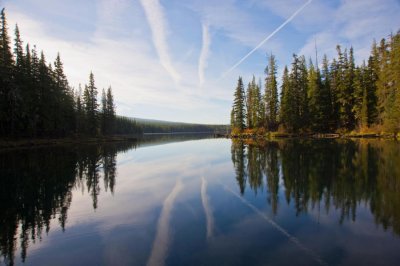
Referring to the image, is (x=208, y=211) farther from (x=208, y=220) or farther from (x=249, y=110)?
(x=249, y=110)

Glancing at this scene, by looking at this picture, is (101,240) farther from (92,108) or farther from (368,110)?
(92,108)

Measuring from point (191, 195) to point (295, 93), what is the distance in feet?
208

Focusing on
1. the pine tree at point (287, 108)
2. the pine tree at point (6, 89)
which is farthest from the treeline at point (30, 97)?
the pine tree at point (287, 108)

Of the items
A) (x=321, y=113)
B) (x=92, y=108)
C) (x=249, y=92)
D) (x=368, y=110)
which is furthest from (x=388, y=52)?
(x=92, y=108)

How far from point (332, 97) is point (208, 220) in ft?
235

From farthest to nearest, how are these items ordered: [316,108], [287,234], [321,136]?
[316,108], [321,136], [287,234]

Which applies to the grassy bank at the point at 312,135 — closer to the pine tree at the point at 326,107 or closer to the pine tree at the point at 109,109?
the pine tree at the point at 326,107

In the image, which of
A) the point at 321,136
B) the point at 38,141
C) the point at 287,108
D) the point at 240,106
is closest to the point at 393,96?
the point at 321,136

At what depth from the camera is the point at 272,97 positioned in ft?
249

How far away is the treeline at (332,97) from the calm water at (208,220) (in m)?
47.9

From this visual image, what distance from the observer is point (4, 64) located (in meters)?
45.8

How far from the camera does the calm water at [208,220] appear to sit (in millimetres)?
6777

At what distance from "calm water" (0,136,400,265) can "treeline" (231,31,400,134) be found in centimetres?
4793

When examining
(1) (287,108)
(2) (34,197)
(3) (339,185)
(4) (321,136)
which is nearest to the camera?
(2) (34,197)
